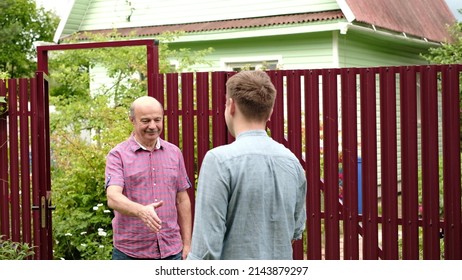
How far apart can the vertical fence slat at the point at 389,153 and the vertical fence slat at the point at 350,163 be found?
225 mm

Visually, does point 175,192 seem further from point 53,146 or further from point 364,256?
point 53,146

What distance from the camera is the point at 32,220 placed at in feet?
22.8

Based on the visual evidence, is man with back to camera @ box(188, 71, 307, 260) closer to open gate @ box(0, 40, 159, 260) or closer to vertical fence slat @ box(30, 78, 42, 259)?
open gate @ box(0, 40, 159, 260)

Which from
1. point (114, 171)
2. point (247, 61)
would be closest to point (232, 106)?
point (114, 171)

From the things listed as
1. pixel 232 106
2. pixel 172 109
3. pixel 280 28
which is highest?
pixel 280 28

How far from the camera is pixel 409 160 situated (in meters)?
5.99

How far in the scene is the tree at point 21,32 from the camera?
33000mm

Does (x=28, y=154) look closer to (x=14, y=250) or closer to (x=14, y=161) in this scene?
(x=14, y=161)

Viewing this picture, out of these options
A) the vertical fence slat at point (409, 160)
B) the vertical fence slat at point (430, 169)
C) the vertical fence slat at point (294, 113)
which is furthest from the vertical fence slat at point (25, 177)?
the vertical fence slat at point (430, 169)

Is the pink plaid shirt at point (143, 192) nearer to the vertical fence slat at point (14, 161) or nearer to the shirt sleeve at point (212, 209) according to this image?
the shirt sleeve at point (212, 209)

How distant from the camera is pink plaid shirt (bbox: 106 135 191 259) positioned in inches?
176

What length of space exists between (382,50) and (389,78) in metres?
9.90

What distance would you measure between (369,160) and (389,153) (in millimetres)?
173

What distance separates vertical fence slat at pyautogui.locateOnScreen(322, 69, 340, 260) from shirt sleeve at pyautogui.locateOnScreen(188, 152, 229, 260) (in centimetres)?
339
